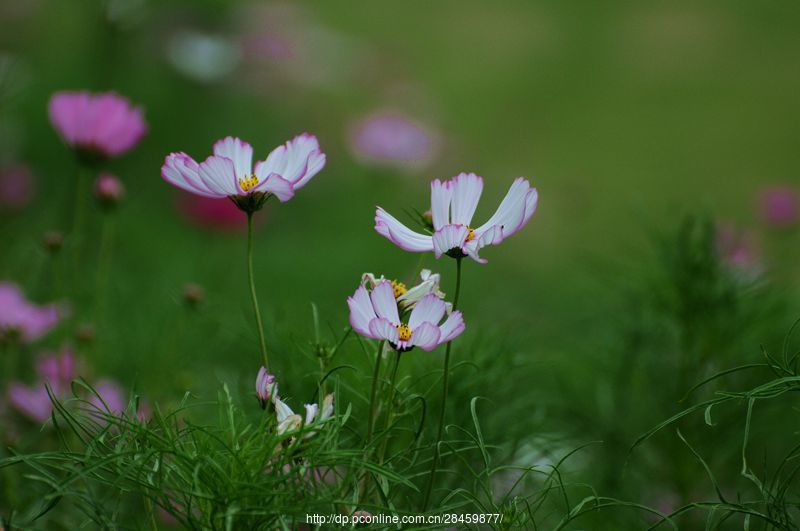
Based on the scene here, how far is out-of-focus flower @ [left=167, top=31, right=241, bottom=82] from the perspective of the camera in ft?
8.75

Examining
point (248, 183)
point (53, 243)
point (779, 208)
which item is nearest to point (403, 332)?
point (248, 183)

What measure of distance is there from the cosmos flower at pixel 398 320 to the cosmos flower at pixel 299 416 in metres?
0.04

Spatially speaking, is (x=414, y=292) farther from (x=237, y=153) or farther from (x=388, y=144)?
(x=388, y=144)

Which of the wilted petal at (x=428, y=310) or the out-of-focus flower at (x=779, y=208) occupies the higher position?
the wilted petal at (x=428, y=310)

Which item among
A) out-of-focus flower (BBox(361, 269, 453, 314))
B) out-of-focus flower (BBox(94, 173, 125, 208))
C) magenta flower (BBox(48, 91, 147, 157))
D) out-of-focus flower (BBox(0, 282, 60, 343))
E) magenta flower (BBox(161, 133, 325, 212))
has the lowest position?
out-of-focus flower (BBox(0, 282, 60, 343))

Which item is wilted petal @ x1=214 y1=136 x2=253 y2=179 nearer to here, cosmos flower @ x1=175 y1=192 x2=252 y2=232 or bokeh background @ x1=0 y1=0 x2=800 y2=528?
bokeh background @ x1=0 y1=0 x2=800 y2=528

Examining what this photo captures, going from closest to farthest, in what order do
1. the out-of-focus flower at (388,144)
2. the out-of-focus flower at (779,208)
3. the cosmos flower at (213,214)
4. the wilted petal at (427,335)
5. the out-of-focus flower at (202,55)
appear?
the wilted petal at (427,335) → the out-of-focus flower at (779,208) → the cosmos flower at (213,214) → the out-of-focus flower at (388,144) → the out-of-focus flower at (202,55)

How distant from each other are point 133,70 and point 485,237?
8.25 feet

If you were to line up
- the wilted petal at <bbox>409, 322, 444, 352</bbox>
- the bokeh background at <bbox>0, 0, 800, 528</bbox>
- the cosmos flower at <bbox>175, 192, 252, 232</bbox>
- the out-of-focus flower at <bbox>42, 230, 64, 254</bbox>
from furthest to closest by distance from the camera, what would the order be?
the cosmos flower at <bbox>175, 192, 252, 232</bbox> → the bokeh background at <bbox>0, 0, 800, 528</bbox> → the out-of-focus flower at <bbox>42, 230, 64, 254</bbox> → the wilted petal at <bbox>409, 322, 444, 352</bbox>

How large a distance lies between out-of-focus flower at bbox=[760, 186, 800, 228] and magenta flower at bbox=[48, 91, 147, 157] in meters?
1.02

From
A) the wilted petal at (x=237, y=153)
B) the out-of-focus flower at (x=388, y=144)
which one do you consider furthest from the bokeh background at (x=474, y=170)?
the wilted petal at (x=237, y=153)

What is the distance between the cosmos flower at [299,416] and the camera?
1.43 ft

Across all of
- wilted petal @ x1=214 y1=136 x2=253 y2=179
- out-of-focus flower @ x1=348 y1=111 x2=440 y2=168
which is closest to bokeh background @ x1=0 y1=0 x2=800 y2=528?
out-of-focus flower @ x1=348 y1=111 x2=440 y2=168

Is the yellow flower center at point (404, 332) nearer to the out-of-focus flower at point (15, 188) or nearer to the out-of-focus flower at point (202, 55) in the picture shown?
the out-of-focus flower at point (15, 188)
